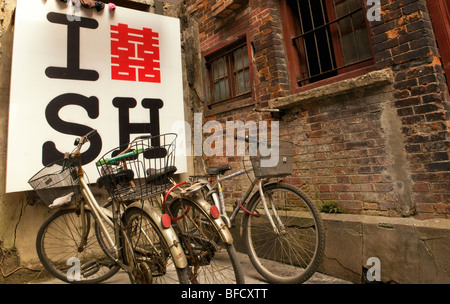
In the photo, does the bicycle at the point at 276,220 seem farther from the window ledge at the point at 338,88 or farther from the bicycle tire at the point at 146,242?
the window ledge at the point at 338,88

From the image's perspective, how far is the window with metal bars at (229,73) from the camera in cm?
376

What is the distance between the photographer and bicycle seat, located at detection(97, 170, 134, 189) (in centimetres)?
195

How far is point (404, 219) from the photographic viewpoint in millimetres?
2221

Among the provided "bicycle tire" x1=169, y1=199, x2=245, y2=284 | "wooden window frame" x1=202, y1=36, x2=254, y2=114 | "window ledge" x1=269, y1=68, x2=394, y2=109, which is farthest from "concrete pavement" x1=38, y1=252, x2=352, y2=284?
"wooden window frame" x1=202, y1=36, x2=254, y2=114

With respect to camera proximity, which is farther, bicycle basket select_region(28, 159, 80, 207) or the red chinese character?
the red chinese character

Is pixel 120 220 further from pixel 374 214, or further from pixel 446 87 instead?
pixel 446 87

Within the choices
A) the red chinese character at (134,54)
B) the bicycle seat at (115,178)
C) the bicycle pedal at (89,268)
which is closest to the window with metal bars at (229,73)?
the red chinese character at (134,54)

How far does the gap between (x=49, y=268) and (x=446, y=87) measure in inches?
152

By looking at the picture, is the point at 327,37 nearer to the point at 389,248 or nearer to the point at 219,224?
the point at 389,248

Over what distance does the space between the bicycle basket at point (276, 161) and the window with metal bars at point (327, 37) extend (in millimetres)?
1137

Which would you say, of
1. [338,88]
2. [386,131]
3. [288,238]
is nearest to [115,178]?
[288,238]

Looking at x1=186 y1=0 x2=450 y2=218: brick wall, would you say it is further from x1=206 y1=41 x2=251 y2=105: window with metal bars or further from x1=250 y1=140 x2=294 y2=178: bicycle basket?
x1=250 y1=140 x2=294 y2=178: bicycle basket

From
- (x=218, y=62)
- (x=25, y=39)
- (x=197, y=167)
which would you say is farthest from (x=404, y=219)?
(x=25, y=39)

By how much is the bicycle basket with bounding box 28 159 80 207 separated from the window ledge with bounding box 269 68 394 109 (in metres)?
2.17
